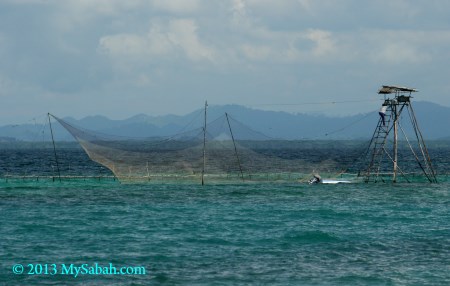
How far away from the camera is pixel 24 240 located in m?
36.8

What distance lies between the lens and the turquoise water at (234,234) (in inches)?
1137

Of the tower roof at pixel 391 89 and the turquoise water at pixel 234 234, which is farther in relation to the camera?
the tower roof at pixel 391 89

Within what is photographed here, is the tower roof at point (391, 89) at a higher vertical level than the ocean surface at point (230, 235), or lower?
higher

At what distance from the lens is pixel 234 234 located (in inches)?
1521

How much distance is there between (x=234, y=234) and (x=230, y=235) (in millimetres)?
414

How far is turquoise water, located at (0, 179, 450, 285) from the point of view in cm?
2889

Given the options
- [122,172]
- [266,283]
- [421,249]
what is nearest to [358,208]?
[421,249]

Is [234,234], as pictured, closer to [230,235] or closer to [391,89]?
[230,235]

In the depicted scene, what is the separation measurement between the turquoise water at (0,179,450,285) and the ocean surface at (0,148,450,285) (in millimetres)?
63

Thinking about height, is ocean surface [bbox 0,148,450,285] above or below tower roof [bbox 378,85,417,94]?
below

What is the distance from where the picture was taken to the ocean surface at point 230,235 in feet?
94.8

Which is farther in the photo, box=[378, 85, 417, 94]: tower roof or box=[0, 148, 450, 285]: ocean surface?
box=[378, 85, 417, 94]: tower roof

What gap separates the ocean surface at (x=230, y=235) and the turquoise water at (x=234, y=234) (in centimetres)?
6

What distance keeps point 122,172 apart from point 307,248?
1480 inches
